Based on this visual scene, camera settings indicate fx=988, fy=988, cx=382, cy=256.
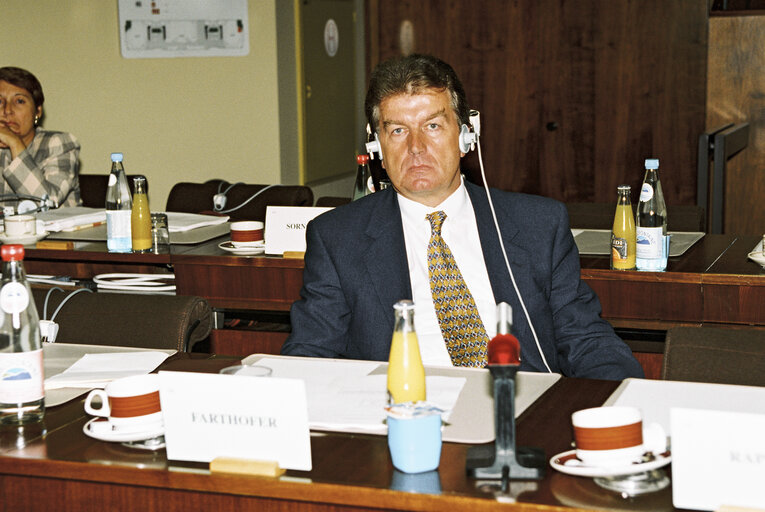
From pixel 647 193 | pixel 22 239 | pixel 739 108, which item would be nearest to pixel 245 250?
pixel 22 239

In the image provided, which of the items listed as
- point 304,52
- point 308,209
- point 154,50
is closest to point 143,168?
point 154,50

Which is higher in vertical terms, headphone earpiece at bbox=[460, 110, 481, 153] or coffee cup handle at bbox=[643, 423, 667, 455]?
headphone earpiece at bbox=[460, 110, 481, 153]

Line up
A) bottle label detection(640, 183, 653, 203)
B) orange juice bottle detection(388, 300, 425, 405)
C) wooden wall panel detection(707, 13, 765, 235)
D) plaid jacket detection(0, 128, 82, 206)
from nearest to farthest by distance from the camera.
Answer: orange juice bottle detection(388, 300, 425, 405) → bottle label detection(640, 183, 653, 203) → plaid jacket detection(0, 128, 82, 206) → wooden wall panel detection(707, 13, 765, 235)

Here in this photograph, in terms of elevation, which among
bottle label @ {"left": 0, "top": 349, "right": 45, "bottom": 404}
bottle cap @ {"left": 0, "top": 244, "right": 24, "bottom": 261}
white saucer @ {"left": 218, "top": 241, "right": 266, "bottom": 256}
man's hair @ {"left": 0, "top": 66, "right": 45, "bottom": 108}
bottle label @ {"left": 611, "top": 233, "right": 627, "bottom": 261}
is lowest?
bottle label @ {"left": 0, "top": 349, "right": 45, "bottom": 404}

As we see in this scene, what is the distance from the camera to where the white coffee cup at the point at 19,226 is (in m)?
3.25

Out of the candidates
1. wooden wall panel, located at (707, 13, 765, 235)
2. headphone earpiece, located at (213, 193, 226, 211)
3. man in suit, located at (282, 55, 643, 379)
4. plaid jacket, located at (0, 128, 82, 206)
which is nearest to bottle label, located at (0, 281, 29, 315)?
man in suit, located at (282, 55, 643, 379)

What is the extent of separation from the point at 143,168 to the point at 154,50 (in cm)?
70

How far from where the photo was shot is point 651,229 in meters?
2.62

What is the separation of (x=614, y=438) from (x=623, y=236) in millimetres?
1492

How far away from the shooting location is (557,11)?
5.11 m

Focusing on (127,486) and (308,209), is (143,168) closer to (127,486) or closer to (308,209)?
(308,209)

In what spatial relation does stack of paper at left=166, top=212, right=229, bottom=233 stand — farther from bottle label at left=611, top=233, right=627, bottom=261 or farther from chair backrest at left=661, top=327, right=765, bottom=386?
chair backrest at left=661, top=327, right=765, bottom=386

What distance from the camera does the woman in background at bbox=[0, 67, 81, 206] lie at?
422cm

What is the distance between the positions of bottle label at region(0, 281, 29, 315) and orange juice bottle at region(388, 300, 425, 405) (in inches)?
24.4
